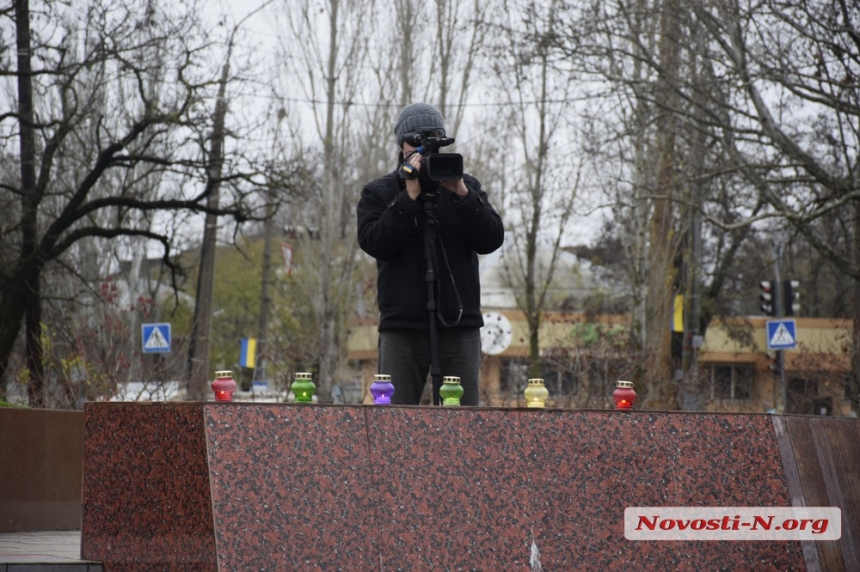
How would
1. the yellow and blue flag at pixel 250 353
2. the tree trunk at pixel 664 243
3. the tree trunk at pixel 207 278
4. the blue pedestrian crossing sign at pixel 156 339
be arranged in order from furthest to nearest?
the yellow and blue flag at pixel 250 353
the blue pedestrian crossing sign at pixel 156 339
the tree trunk at pixel 664 243
the tree trunk at pixel 207 278

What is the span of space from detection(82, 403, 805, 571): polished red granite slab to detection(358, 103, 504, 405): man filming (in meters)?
0.75

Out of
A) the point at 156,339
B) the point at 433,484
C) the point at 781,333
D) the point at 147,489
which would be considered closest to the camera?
the point at 433,484

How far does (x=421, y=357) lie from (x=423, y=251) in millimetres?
463

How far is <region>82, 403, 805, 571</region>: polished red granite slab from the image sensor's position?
408 cm

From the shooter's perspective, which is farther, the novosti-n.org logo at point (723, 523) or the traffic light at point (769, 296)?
the traffic light at point (769, 296)

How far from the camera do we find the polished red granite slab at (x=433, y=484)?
13.4 feet

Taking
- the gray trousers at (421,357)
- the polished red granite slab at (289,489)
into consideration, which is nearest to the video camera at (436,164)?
the gray trousers at (421,357)

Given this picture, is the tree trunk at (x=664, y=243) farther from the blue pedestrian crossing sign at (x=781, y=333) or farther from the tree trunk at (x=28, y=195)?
the tree trunk at (x=28, y=195)

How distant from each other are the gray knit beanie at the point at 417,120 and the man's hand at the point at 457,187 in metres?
0.34

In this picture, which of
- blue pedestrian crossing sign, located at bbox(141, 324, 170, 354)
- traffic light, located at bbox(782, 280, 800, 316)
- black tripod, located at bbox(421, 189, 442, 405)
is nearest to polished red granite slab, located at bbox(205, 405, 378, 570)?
black tripod, located at bbox(421, 189, 442, 405)

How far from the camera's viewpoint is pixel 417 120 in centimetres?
518

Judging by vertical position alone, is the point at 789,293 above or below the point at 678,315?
above

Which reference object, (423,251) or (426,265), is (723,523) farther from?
(423,251)

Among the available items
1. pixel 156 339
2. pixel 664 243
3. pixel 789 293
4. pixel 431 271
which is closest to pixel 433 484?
pixel 431 271
